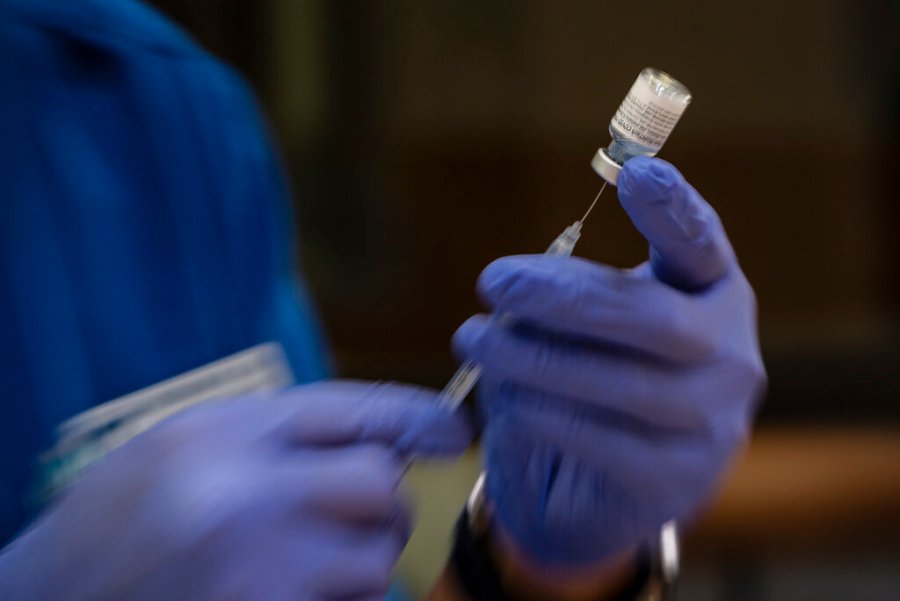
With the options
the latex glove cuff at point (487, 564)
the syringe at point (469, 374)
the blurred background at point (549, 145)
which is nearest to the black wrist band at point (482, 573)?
the latex glove cuff at point (487, 564)

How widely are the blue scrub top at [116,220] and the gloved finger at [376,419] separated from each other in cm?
16

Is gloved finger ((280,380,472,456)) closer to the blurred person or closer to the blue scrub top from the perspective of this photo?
the blurred person

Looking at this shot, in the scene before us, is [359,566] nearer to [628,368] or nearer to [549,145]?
[628,368]

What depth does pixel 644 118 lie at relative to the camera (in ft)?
1.50

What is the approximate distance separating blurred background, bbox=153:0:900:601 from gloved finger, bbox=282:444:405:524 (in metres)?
1.80

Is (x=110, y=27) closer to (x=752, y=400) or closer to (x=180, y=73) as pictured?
(x=180, y=73)

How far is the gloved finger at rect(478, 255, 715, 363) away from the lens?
1.47 ft

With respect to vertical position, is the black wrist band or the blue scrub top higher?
the blue scrub top

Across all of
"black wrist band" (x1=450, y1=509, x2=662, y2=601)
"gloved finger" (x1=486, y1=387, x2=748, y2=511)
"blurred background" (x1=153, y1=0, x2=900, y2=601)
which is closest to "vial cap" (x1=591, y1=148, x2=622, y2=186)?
"gloved finger" (x1=486, y1=387, x2=748, y2=511)

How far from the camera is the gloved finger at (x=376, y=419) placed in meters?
0.43

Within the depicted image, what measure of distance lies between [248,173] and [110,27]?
127mm

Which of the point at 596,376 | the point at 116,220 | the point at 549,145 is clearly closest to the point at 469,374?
the point at 596,376

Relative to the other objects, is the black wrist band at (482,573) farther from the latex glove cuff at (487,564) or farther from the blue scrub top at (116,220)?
the blue scrub top at (116,220)

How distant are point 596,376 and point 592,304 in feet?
0.12
